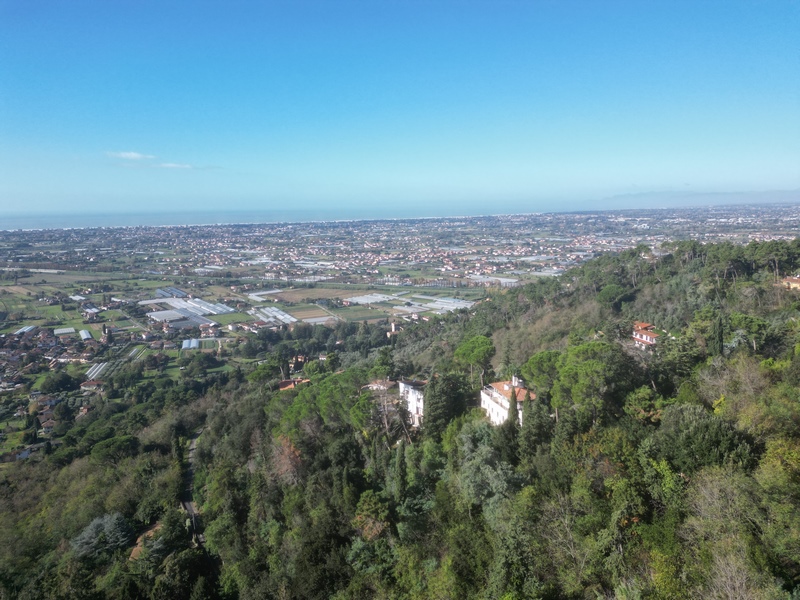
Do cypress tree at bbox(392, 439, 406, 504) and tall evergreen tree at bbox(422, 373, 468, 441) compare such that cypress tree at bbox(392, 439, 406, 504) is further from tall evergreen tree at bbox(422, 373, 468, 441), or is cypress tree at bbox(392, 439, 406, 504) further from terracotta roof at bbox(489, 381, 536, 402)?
terracotta roof at bbox(489, 381, 536, 402)

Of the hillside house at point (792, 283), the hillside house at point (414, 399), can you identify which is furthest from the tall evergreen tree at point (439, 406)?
the hillside house at point (792, 283)

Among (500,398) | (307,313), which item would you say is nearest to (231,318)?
(307,313)

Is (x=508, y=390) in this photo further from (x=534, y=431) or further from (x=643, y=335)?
(x=643, y=335)

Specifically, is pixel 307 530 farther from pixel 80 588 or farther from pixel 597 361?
pixel 597 361

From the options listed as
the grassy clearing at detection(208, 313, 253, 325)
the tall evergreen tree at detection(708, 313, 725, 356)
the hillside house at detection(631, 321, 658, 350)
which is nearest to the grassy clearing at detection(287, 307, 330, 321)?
the grassy clearing at detection(208, 313, 253, 325)

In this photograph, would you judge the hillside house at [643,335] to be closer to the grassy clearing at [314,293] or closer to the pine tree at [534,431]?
the pine tree at [534,431]

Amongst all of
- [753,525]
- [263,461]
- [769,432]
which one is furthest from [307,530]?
[769,432]
